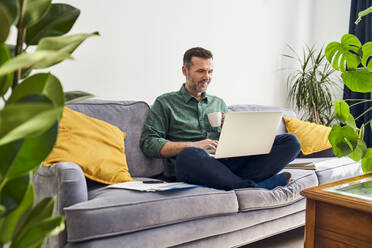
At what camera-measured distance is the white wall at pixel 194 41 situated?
2.33 metres

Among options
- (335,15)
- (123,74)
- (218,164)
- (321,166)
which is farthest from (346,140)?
(335,15)

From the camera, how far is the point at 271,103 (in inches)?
144

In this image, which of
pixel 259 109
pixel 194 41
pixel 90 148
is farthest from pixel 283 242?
pixel 194 41

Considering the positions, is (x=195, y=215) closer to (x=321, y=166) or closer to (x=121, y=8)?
(x=321, y=166)

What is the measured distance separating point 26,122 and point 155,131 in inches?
69.0

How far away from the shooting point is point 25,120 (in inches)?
14.5

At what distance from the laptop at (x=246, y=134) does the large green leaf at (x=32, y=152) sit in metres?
1.26

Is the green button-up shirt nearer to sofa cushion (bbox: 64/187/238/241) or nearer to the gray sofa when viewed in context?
the gray sofa

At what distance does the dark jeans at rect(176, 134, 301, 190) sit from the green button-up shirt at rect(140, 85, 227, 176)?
0.28 m

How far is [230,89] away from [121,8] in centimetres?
128

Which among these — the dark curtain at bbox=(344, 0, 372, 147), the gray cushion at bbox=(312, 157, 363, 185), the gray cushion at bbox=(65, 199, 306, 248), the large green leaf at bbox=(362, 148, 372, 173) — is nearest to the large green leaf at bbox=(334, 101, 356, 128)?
the large green leaf at bbox=(362, 148, 372, 173)

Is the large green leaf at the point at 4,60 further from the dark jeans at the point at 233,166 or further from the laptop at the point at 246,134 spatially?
the dark jeans at the point at 233,166

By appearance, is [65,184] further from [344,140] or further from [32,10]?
[344,140]

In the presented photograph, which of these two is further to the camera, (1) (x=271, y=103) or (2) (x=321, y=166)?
(1) (x=271, y=103)
